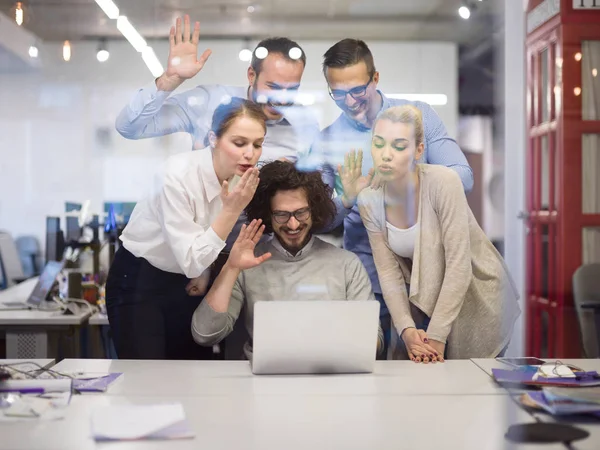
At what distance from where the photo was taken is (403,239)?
11.4 ft

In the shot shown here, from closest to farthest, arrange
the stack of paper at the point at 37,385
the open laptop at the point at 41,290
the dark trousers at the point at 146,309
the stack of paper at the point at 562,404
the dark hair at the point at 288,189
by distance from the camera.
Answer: the stack of paper at the point at 562,404
the stack of paper at the point at 37,385
the dark hair at the point at 288,189
the dark trousers at the point at 146,309
the open laptop at the point at 41,290

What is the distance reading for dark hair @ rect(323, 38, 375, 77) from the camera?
3.51 metres

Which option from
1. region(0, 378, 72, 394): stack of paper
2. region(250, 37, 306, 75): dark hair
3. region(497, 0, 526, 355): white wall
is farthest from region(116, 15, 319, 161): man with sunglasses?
region(0, 378, 72, 394): stack of paper

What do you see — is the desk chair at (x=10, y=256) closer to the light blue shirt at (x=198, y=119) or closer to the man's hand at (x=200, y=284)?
the light blue shirt at (x=198, y=119)

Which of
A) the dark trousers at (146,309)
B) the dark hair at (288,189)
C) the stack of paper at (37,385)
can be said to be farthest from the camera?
the dark trousers at (146,309)

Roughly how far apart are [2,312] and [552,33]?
2.91 m

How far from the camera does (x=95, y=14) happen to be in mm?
3562

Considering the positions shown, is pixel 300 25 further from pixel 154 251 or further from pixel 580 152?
pixel 580 152

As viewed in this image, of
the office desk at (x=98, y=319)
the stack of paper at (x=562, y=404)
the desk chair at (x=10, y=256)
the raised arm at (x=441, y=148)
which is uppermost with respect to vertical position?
the raised arm at (x=441, y=148)

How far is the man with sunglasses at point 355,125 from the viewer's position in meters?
3.49

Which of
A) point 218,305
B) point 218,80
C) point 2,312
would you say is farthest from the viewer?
point 2,312

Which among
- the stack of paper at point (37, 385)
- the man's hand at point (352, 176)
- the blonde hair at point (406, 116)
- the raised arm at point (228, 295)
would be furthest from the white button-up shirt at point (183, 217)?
the stack of paper at point (37, 385)

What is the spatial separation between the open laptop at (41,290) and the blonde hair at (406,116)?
64.1 inches

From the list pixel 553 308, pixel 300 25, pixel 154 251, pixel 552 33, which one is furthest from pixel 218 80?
pixel 553 308
